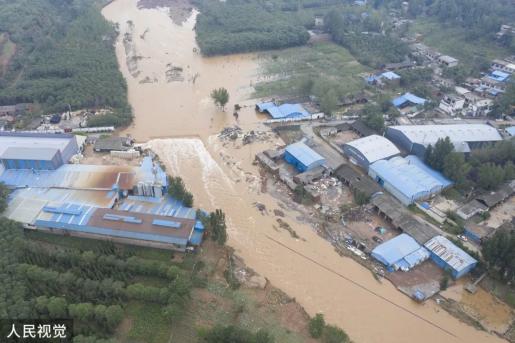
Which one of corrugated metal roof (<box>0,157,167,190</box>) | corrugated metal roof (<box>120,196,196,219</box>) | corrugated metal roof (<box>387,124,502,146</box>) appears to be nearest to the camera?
corrugated metal roof (<box>120,196,196,219</box>)

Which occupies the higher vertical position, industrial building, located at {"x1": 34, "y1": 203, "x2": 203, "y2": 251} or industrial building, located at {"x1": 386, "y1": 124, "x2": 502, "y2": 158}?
industrial building, located at {"x1": 34, "y1": 203, "x2": 203, "y2": 251}

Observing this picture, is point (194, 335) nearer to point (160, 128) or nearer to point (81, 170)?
Result: point (81, 170)

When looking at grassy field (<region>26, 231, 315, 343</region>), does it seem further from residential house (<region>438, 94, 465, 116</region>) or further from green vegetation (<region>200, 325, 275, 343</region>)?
residential house (<region>438, 94, 465, 116</region>)

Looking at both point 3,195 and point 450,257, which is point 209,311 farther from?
point 3,195

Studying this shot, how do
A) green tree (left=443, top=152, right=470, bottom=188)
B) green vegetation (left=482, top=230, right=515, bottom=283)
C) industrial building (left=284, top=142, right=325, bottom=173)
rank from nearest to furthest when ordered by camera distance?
green vegetation (left=482, top=230, right=515, bottom=283), green tree (left=443, top=152, right=470, bottom=188), industrial building (left=284, top=142, right=325, bottom=173)

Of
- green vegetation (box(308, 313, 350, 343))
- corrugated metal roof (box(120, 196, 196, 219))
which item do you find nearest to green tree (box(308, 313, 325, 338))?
green vegetation (box(308, 313, 350, 343))

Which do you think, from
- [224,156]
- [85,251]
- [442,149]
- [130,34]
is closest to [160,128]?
[224,156]

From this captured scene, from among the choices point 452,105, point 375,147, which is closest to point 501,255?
point 375,147
